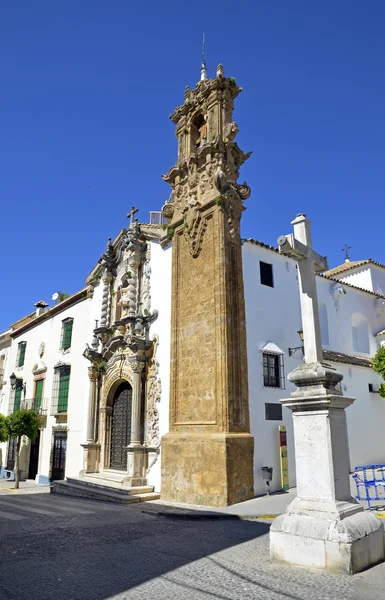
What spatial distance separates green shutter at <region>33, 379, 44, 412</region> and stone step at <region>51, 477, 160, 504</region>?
251 inches

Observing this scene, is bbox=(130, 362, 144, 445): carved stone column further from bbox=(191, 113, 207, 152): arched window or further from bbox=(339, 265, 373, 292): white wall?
bbox=(339, 265, 373, 292): white wall

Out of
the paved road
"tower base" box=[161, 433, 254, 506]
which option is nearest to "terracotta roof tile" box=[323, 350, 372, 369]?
"tower base" box=[161, 433, 254, 506]

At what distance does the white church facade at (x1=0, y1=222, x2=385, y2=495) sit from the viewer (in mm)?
12398

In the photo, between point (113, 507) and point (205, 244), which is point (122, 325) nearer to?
point (205, 244)

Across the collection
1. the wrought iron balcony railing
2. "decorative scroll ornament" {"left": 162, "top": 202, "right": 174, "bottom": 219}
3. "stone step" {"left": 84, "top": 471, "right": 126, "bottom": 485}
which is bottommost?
"stone step" {"left": 84, "top": 471, "right": 126, "bottom": 485}

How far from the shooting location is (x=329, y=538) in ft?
15.1

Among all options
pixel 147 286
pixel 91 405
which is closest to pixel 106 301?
pixel 147 286

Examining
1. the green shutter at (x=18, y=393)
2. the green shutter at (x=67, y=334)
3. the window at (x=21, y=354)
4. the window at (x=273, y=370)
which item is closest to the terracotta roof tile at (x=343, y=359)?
the window at (x=273, y=370)

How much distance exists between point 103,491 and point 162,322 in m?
5.20

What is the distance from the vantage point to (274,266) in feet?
44.7

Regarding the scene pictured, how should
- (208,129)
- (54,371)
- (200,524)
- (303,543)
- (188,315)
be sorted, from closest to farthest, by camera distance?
(303,543)
(200,524)
(188,315)
(208,129)
(54,371)

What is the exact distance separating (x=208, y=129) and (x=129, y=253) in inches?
206

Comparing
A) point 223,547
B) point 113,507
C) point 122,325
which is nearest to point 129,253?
point 122,325

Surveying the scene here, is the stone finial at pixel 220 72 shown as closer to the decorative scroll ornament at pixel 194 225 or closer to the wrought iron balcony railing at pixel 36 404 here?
the decorative scroll ornament at pixel 194 225
